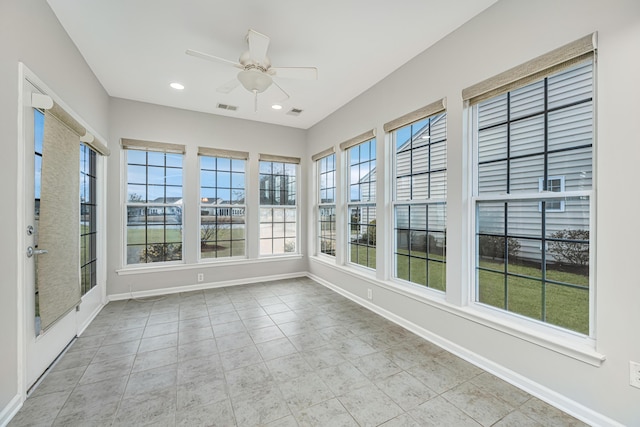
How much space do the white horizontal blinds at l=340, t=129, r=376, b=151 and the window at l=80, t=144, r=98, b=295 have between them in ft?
10.8

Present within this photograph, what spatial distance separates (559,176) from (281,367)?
8.59 feet

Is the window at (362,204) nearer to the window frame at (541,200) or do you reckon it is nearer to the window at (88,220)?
the window frame at (541,200)

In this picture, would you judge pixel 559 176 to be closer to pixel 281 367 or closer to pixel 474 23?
pixel 474 23

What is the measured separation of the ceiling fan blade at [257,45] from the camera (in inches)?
83.3

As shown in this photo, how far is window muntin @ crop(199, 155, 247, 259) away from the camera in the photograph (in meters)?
4.68

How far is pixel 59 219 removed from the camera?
7.82 ft

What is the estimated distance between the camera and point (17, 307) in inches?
72.2

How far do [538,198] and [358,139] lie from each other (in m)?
2.37

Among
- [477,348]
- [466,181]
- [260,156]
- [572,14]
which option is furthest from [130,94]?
[477,348]

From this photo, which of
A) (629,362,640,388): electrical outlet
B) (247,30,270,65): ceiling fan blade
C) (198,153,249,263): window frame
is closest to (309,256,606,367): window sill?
(629,362,640,388): electrical outlet

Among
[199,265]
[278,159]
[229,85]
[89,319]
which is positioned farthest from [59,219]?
[278,159]

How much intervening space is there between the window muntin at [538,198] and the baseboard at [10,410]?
11.5 ft

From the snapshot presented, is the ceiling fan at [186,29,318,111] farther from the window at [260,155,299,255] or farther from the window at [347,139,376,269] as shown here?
the window at [260,155,299,255]

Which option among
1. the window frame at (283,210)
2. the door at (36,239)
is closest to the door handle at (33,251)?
the door at (36,239)
